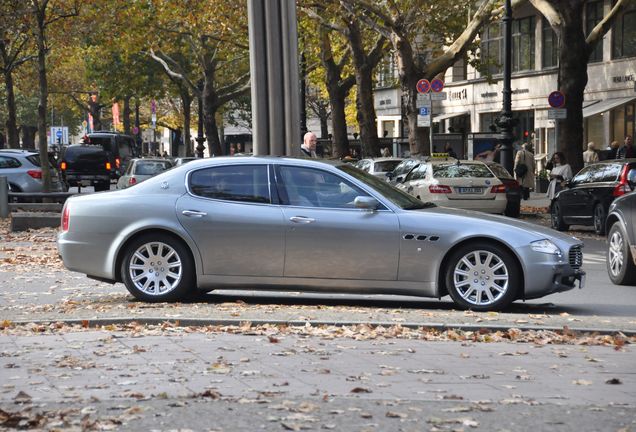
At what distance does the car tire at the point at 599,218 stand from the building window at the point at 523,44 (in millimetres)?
31242

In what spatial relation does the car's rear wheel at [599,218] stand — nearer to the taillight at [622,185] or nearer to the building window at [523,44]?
Answer: the taillight at [622,185]

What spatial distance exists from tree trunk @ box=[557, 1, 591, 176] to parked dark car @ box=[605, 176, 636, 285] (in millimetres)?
15414

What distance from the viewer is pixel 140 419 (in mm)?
6668

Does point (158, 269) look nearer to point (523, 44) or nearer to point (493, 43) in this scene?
point (523, 44)

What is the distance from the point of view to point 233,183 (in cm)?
1223

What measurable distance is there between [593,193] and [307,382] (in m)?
16.7

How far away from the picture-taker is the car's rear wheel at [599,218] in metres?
23.3

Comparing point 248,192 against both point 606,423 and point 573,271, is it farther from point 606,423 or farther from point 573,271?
point 606,423

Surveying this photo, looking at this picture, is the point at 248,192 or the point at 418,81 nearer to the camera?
the point at 248,192

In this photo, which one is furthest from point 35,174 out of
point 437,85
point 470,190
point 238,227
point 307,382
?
point 307,382

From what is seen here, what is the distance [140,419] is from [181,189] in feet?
18.9

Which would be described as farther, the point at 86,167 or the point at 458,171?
the point at 86,167

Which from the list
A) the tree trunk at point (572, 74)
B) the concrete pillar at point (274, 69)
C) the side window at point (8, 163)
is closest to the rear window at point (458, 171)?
the tree trunk at point (572, 74)

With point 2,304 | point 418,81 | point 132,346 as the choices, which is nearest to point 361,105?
point 418,81
